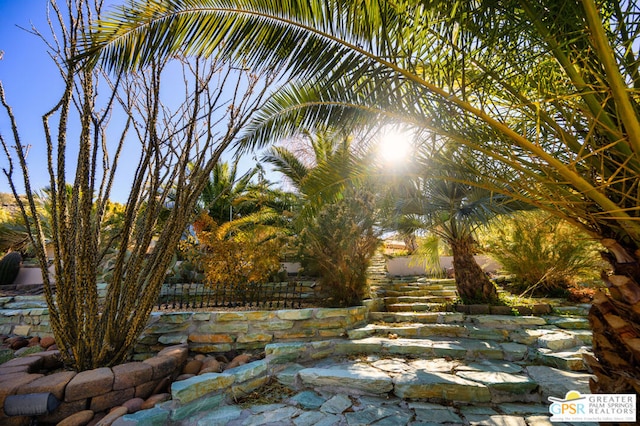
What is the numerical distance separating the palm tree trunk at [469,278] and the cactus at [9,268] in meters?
12.4

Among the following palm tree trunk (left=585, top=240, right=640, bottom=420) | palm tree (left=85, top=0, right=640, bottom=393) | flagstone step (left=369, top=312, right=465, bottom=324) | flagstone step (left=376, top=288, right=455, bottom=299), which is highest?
palm tree (left=85, top=0, right=640, bottom=393)

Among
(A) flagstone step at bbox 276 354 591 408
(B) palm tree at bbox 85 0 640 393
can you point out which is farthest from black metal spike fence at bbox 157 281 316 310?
(B) palm tree at bbox 85 0 640 393

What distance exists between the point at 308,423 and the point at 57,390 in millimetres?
2118

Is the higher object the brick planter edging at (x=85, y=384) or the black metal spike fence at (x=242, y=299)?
the black metal spike fence at (x=242, y=299)

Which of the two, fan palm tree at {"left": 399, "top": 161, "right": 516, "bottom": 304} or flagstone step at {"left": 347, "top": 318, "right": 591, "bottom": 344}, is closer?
flagstone step at {"left": 347, "top": 318, "right": 591, "bottom": 344}

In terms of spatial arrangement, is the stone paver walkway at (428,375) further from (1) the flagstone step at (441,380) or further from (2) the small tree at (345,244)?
(2) the small tree at (345,244)

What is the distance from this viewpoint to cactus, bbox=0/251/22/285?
8.87 m

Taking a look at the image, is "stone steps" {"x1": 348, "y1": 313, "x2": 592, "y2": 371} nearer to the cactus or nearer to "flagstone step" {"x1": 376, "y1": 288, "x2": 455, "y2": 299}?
"flagstone step" {"x1": 376, "y1": 288, "x2": 455, "y2": 299}

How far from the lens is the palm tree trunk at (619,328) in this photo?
1359 millimetres

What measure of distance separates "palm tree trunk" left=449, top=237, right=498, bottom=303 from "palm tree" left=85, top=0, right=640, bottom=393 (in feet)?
12.9

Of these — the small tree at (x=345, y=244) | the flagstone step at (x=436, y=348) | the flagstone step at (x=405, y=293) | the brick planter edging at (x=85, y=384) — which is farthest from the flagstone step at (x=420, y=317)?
the brick planter edging at (x=85, y=384)

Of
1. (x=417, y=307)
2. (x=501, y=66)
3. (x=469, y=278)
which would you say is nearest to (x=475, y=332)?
(x=417, y=307)

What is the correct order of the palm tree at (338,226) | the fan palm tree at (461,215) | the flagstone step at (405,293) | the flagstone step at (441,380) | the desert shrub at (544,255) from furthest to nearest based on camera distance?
the flagstone step at (405,293)
the desert shrub at (544,255)
the fan palm tree at (461,215)
the palm tree at (338,226)
the flagstone step at (441,380)

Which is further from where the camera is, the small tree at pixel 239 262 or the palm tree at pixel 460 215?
the small tree at pixel 239 262
